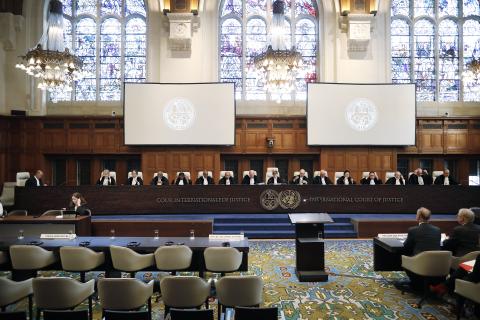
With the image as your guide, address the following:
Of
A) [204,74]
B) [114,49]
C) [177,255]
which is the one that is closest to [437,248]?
[177,255]

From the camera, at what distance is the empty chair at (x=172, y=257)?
16.3 ft

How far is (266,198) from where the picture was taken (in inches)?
392

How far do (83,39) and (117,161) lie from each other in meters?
Answer: 4.71

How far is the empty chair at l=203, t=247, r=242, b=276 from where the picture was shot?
16.4 feet

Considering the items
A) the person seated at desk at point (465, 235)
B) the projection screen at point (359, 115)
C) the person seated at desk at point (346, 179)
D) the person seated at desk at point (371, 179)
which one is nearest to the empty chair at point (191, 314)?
the person seated at desk at point (465, 235)

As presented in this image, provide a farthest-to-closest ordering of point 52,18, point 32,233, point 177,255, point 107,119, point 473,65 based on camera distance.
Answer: point 107,119 → point 473,65 → point 52,18 → point 32,233 → point 177,255

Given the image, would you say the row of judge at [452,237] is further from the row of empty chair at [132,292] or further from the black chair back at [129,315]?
the black chair back at [129,315]

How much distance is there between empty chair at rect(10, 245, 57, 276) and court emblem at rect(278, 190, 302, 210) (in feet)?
20.1

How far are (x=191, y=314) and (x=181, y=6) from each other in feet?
39.3

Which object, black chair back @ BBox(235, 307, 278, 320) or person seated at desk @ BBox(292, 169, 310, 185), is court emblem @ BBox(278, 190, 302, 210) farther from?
black chair back @ BBox(235, 307, 278, 320)

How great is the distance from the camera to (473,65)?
1036cm

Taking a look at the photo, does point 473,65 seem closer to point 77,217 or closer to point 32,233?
point 77,217

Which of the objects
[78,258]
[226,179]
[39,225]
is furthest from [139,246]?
[226,179]

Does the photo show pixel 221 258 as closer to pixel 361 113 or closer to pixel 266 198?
pixel 266 198
